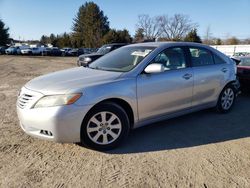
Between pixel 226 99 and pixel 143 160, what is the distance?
2.99 metres

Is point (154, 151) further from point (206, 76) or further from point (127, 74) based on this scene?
point (206, 76)

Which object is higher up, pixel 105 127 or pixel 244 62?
pixel 244 62

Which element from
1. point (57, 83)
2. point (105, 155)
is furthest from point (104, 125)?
point (57, 83)

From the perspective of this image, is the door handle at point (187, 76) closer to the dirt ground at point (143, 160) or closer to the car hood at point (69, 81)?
the dirt ground at point (143, 160)

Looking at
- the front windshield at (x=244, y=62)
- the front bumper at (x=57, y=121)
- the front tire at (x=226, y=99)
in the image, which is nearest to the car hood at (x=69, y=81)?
the front bumper at (x=57, y=121)

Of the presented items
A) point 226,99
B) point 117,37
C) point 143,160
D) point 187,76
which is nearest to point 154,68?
point 187,76

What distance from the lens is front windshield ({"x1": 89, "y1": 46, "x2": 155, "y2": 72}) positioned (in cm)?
429

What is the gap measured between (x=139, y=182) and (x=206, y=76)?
277 cm

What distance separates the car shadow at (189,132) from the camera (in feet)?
13.1

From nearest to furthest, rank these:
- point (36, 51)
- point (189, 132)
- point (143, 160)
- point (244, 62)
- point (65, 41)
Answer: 1. point (143, 160)
2. point (189, 132)
3. point (244, 62)
4. point (36, 51)
5. point (65, 41)

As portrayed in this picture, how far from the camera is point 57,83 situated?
371 centimetres

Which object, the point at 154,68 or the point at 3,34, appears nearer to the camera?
the point at 154,68

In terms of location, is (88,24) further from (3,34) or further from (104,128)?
(104,128)

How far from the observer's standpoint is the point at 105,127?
12.4 ft
